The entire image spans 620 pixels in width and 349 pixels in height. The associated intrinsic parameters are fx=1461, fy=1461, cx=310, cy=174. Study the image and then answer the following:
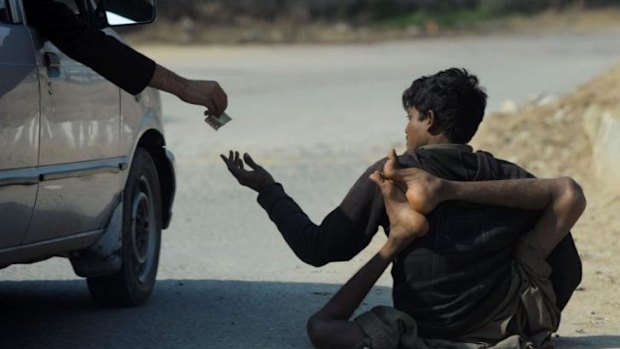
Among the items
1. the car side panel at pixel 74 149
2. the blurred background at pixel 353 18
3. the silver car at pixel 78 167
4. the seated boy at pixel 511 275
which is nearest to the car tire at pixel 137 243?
the silver car at pixel 78 167

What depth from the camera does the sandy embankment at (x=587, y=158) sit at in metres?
7.46

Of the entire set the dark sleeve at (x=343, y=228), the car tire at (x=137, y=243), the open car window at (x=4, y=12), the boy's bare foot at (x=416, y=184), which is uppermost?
the open car window at (x=4, y=12)

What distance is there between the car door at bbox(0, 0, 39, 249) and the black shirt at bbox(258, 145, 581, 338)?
3.73 feet

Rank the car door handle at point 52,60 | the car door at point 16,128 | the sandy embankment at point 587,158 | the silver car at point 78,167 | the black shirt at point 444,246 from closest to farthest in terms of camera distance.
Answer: the car door at point 16,128
the silver car at point 78,167
the black shirt at point 444,246
the car door handle at point 52,60
the sandy embankment at point 587,158

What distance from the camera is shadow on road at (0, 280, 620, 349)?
6.43 m

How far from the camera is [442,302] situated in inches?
229

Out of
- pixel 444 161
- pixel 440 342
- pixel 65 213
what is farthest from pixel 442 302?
pixel 65 213

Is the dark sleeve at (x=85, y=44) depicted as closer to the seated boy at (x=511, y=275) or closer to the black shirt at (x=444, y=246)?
the black shirt at (x=444, y=246)

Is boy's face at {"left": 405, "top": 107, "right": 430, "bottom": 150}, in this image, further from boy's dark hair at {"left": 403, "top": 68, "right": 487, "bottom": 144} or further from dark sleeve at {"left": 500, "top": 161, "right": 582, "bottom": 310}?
dark sleeve at {"left": 500, "top": 161, "right": 582, "bottom": 310}

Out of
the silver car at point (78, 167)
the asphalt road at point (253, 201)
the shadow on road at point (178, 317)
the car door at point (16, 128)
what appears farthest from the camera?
the asphalt road at point (253, 201)

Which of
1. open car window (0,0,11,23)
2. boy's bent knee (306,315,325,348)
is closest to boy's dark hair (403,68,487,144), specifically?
boy's bent knee (306,315,325,348)

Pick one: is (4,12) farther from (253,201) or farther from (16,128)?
(253,201)

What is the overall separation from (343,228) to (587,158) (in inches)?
324

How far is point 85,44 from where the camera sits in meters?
5.88
